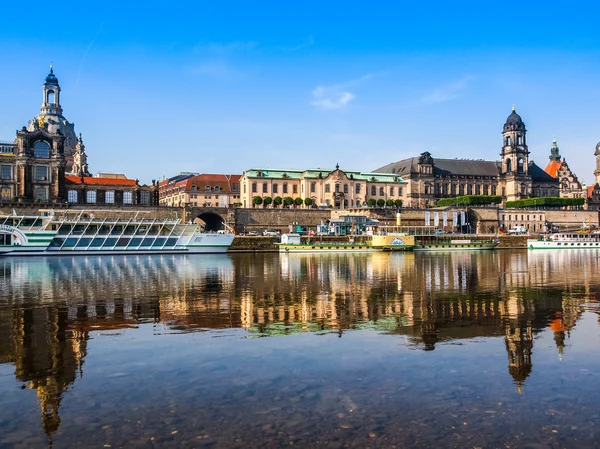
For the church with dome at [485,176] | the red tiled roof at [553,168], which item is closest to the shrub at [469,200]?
the church with dome at [485,176]

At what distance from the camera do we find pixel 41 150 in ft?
245

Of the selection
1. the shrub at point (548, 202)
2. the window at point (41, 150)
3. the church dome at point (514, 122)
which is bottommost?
the shrub at point (548, 202)

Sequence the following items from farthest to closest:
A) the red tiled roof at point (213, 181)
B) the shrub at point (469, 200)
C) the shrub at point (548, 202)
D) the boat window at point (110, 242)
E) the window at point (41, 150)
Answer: the shrub at point (548, 202)
the shrub at point (469, 200)
the red tiled roof at point (213, 181)
the window at point (41, 150)
the boat window at point (110, 242)

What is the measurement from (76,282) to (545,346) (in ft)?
70.0

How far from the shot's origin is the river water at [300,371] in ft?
25.8

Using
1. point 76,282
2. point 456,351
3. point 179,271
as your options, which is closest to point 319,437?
point 456,351

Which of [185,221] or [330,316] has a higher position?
[185,221]

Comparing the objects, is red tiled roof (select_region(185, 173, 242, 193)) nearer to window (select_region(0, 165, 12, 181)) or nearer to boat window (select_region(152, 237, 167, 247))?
window (select_region(0, 165, 12, 181))

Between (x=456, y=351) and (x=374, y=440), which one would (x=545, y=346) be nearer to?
(x=456, y=351)

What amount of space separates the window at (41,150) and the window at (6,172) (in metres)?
3.43

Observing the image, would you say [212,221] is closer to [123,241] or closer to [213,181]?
[213,181]

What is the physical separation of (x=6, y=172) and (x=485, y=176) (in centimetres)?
8184

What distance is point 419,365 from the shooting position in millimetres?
10992

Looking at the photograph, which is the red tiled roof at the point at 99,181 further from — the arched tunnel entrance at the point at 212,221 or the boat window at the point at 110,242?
the boat window at the point at 110,242
